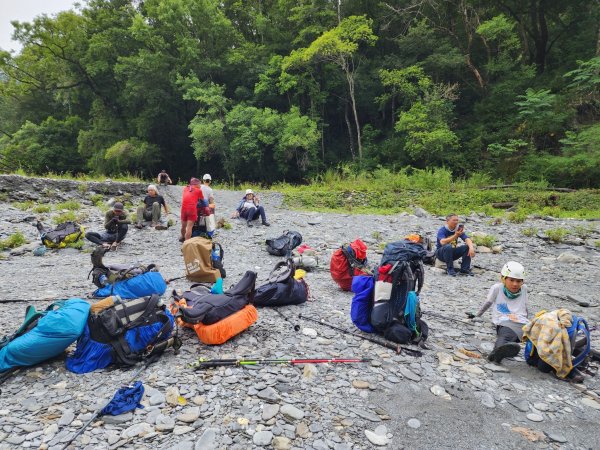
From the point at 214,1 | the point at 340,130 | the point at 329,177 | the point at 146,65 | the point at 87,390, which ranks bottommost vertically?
the point at 87,390

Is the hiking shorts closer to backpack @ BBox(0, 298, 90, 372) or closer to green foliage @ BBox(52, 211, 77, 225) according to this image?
backpack @ BBox(0, 298, 90, 372)

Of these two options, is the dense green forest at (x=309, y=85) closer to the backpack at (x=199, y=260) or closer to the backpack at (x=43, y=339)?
the backpack at (x=199, y=260)

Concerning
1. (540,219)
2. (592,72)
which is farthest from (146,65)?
(592,72)

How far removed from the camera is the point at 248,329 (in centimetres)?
468

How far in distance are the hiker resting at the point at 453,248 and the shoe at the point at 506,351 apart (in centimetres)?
433

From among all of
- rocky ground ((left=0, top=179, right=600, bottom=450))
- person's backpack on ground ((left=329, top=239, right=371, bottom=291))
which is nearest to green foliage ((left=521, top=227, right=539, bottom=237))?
rocky ground ((left=0, top=179, right=600, bottom=450))

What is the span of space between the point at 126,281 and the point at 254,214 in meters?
7.53

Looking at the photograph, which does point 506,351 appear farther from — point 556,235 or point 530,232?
point 530,232

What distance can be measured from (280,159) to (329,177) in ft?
19.4

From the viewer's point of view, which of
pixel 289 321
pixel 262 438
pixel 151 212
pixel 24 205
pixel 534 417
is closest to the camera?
pixel 262 438

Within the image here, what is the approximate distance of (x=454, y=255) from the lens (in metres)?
8.31

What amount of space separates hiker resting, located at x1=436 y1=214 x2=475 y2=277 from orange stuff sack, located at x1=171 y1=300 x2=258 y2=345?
5.66 metres

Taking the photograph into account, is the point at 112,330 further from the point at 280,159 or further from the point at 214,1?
the point at 214,1

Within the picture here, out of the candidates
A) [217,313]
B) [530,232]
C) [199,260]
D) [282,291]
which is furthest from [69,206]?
[530,232]
